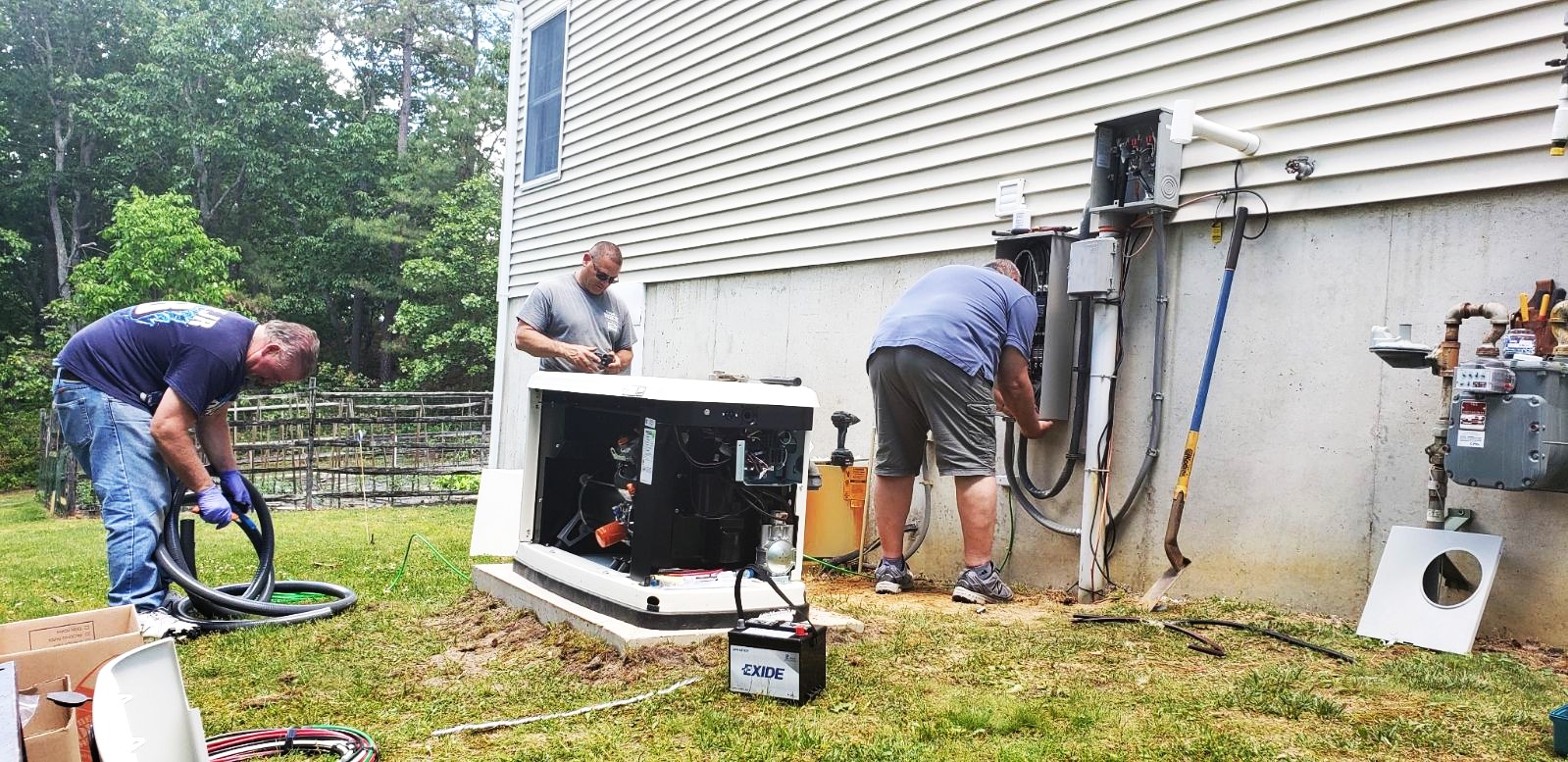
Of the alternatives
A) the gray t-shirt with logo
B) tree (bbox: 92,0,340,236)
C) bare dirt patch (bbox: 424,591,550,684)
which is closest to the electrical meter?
bare dirt patch (bbox: 424,591,550,684)

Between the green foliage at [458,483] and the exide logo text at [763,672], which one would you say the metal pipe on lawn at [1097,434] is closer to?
the exide logo text at [763,672]

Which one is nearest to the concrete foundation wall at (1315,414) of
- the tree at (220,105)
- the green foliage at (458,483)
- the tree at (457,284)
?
the green foliage at (458,483)

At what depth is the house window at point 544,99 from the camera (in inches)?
395

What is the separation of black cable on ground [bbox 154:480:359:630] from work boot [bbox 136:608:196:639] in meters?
0.06

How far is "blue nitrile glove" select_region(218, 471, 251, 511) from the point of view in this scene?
4.21 m

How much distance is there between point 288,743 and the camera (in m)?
2.56

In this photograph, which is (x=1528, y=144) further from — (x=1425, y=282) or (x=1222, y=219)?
(x=1222, y=219)

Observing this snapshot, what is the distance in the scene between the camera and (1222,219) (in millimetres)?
4328

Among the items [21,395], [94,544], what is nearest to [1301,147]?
[94,544]

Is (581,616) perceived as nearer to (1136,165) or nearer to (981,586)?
(981,586)

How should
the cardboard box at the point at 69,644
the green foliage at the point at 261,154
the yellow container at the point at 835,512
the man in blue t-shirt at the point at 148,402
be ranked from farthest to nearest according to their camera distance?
the green foliage at the point at 261,154, the yellow container at the point at 835,512, the man in blue t-shirt at the point at 148,402, the cardboard box at the point at 69,644

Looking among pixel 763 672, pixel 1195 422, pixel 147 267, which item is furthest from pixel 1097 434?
pixel 147 267

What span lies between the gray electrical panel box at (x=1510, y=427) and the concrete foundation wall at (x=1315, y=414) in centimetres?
28

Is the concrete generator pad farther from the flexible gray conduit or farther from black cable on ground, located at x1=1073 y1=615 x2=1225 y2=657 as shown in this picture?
the flexible gray conduit
